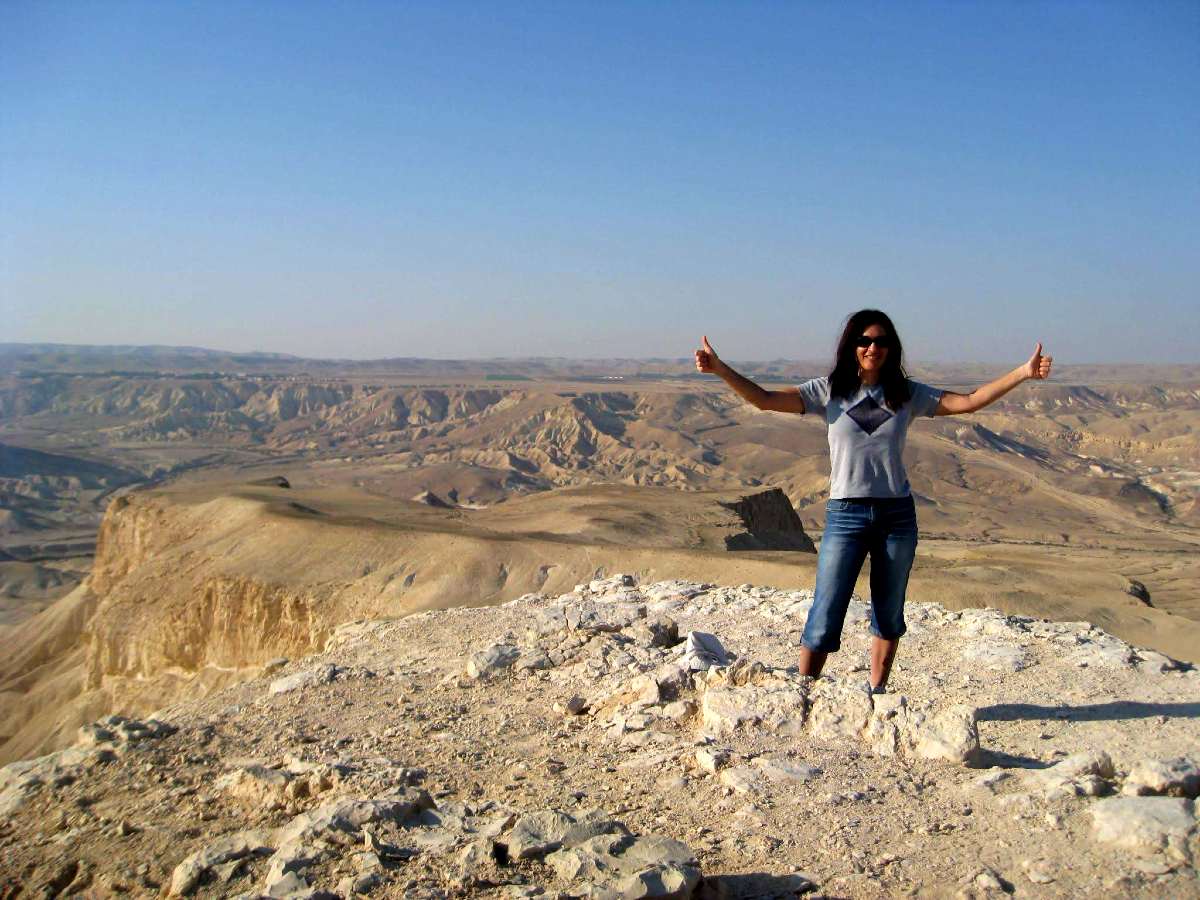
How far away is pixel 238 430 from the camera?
90.4 m

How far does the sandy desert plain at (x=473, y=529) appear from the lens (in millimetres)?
14156

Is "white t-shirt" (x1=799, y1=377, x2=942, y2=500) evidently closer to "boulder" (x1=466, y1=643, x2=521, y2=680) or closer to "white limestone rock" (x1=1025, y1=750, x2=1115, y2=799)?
"white limestone rock" (x1=1025, y1=750, x2=1115, y2=799)

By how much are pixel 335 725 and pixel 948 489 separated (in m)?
51.5

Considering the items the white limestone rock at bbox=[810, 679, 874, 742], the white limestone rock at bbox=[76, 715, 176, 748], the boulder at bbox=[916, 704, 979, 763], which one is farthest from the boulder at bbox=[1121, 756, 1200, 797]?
the white limestone rock at bbox=[76, 715, 176, 748]

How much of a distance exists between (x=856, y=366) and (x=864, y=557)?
810mm

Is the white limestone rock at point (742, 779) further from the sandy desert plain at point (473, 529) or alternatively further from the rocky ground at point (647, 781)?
the sandy desert plain at point (473, 529)

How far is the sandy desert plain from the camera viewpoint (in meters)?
14.2

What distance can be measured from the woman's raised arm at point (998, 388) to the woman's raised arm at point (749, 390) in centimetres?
64

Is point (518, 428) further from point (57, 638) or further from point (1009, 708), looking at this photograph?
point (1009, 708)

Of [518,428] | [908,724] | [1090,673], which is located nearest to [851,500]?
[908,724]

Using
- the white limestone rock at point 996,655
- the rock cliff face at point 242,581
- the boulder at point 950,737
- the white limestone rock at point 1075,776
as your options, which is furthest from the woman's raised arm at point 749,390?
the rock cliff face at point 242,581

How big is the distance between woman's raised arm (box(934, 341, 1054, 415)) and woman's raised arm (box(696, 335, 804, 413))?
2.09 feet

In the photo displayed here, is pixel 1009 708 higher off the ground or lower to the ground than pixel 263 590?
higher

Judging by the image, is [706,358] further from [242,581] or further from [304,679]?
[242,581]
